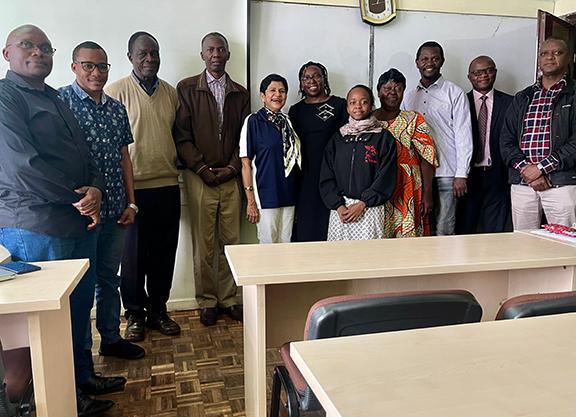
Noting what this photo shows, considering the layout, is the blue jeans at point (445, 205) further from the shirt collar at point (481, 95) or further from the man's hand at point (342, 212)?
the man's hand at point (342, 212)

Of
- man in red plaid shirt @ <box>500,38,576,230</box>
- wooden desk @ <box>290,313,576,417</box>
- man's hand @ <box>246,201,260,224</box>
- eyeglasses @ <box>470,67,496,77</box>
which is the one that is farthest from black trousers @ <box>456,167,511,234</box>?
wooden desk @ <box>290,313,576,417</box>

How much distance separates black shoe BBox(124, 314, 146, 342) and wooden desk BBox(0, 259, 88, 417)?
3.74 feet

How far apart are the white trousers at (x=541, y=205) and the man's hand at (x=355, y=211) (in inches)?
42.1

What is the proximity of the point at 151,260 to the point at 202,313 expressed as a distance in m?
0.47

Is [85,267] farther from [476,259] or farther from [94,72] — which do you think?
[476,259]

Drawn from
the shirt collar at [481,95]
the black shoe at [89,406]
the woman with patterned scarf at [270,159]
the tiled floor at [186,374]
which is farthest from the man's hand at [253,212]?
the shirt collar at [481,95]

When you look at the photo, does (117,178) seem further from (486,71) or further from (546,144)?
(486,71)

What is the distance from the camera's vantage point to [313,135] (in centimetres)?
317

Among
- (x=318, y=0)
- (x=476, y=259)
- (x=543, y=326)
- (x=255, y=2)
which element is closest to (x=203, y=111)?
(x=255, y=2)

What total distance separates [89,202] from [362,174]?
147 centimetres

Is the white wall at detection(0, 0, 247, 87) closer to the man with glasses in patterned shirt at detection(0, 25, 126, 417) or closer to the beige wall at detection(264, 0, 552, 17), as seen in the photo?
the beige wall at detection(264, 0, 552, 17)

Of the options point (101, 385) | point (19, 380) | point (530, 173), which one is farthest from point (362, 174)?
point (19, 380)

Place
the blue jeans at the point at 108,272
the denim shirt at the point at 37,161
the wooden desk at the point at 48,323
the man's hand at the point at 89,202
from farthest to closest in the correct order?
the blue jeans at the point at 108,272, the man's hand at the point at 89,202, the denim shirt at the point at 37,161, the wooden desk at the point at 48,323

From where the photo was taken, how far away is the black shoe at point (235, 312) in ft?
10.6
